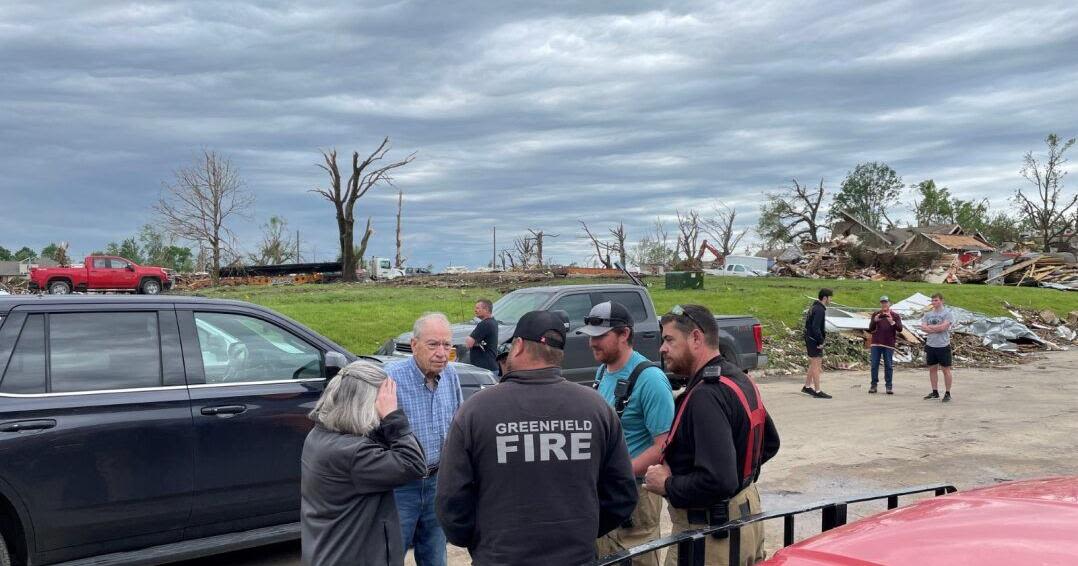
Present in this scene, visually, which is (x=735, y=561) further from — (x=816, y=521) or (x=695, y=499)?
(x=816, y=521)

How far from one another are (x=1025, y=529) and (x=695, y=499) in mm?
1323

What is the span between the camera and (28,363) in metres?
4.61

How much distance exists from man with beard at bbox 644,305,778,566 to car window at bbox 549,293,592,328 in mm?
8551

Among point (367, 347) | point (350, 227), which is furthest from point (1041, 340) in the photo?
point (350, 227)

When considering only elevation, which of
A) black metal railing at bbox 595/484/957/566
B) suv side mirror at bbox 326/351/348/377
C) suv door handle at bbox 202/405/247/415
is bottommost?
black metal railing at bbox 595/484/957/566

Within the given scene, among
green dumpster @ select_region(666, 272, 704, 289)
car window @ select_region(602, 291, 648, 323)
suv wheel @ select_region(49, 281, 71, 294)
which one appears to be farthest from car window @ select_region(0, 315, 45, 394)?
suv wheel @ select_region(49, 281, 71, 294)

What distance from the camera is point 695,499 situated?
326cm

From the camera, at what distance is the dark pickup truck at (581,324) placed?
11.9 meters

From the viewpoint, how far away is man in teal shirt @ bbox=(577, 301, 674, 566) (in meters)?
3.85

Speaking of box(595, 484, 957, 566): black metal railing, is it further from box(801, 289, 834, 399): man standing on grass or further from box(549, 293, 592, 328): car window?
box(801, 289, 834, 399): man standing on grass

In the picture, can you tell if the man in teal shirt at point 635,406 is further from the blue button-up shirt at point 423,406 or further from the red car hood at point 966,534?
the red car hood at point 966,534

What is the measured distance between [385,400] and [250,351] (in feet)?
7.75

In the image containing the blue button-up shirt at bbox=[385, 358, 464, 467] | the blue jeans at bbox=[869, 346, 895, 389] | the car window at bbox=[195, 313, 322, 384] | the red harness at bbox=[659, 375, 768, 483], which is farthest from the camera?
the blue jeans at bbox=[869, 346, 895, 389]

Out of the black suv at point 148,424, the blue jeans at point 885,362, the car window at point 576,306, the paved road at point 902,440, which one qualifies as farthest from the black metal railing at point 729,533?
the blue jeans at point 885,362
